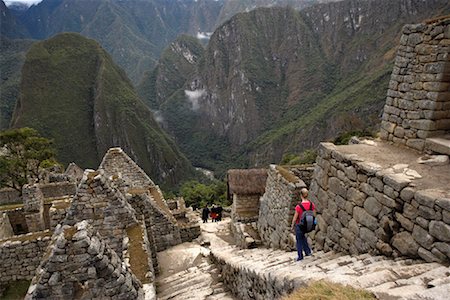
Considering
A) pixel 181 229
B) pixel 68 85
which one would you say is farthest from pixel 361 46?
pixel 181 229

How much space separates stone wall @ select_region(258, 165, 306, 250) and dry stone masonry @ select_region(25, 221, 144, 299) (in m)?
4.97

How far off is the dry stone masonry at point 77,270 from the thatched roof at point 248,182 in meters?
11.7

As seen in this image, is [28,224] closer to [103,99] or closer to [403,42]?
[403,42]

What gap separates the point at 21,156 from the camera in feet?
103

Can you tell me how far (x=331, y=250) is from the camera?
635 cm

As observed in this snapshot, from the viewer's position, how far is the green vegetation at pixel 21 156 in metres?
30.2

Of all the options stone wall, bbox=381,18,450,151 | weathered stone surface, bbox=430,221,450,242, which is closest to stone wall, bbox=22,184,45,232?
stone wall, bbox=381,18,450,151

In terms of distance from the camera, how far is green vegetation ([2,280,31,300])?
26.5 feet

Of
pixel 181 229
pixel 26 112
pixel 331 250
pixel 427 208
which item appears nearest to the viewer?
pixel 427 208

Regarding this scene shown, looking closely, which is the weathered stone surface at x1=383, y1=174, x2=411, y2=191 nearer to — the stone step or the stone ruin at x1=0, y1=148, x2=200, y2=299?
the stone step

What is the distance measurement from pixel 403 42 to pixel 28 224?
1367 centimetres

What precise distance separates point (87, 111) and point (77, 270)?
179666mm

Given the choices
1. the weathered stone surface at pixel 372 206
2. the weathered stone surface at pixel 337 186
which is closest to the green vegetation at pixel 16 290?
the weathered stone surface at pixel 337 186

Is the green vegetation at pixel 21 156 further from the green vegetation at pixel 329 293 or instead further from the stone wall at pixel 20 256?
the green vegetation at pixel 329 293
